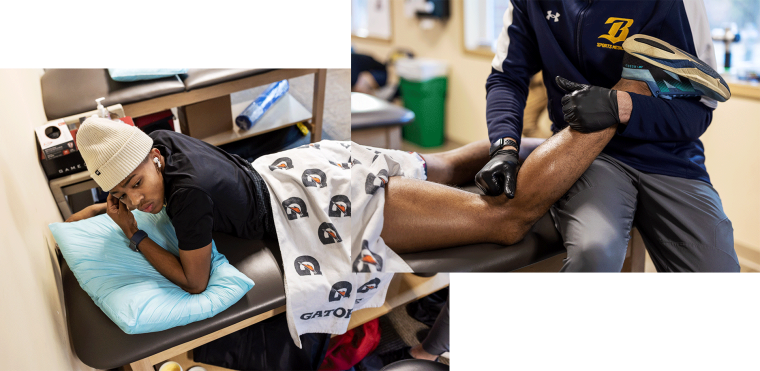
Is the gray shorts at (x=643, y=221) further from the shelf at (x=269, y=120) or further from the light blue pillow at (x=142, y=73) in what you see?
the light blue pillow at (x=142, y=73)

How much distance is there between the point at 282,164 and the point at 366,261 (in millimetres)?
302

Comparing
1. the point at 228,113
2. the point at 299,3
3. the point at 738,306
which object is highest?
the point at 299,3

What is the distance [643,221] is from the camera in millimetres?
811

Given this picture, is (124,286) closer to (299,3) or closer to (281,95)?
(281,95)

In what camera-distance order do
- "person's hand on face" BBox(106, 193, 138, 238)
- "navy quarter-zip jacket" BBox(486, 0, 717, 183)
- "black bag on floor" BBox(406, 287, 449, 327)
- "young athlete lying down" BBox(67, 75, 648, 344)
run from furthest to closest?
"black bag on floor" BBox(406, 287, 449, 327), "person's hand on face" BBox(106, 193, 138, 238), "young athlete lying down" BBox(67, 75, 648, 344), "navy quarter-zip jacket" BBox(486, 0, 717, 183)

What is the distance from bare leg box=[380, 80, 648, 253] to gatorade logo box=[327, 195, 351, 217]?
11cm

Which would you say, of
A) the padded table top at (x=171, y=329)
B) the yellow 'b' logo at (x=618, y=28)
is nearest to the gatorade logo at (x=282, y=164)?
the padded table top at (x=171, y=329)

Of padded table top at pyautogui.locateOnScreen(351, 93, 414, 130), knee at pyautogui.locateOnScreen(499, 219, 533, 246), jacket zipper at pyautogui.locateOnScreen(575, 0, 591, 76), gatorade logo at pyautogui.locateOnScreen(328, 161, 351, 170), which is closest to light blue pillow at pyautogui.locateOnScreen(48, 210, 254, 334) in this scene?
gatorade logo at pyautogui.locateOnScreen(328, 161, 351, 170)

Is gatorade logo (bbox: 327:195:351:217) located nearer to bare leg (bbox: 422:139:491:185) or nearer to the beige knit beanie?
bare leg (bbox: 422:139:491:185)

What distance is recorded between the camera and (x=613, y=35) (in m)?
0.73

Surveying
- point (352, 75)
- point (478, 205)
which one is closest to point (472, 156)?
point (478, 205)

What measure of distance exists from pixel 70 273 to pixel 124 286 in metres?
0.19

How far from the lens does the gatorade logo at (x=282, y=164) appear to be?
104cm

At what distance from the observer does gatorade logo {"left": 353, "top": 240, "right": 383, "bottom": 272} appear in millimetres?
904
